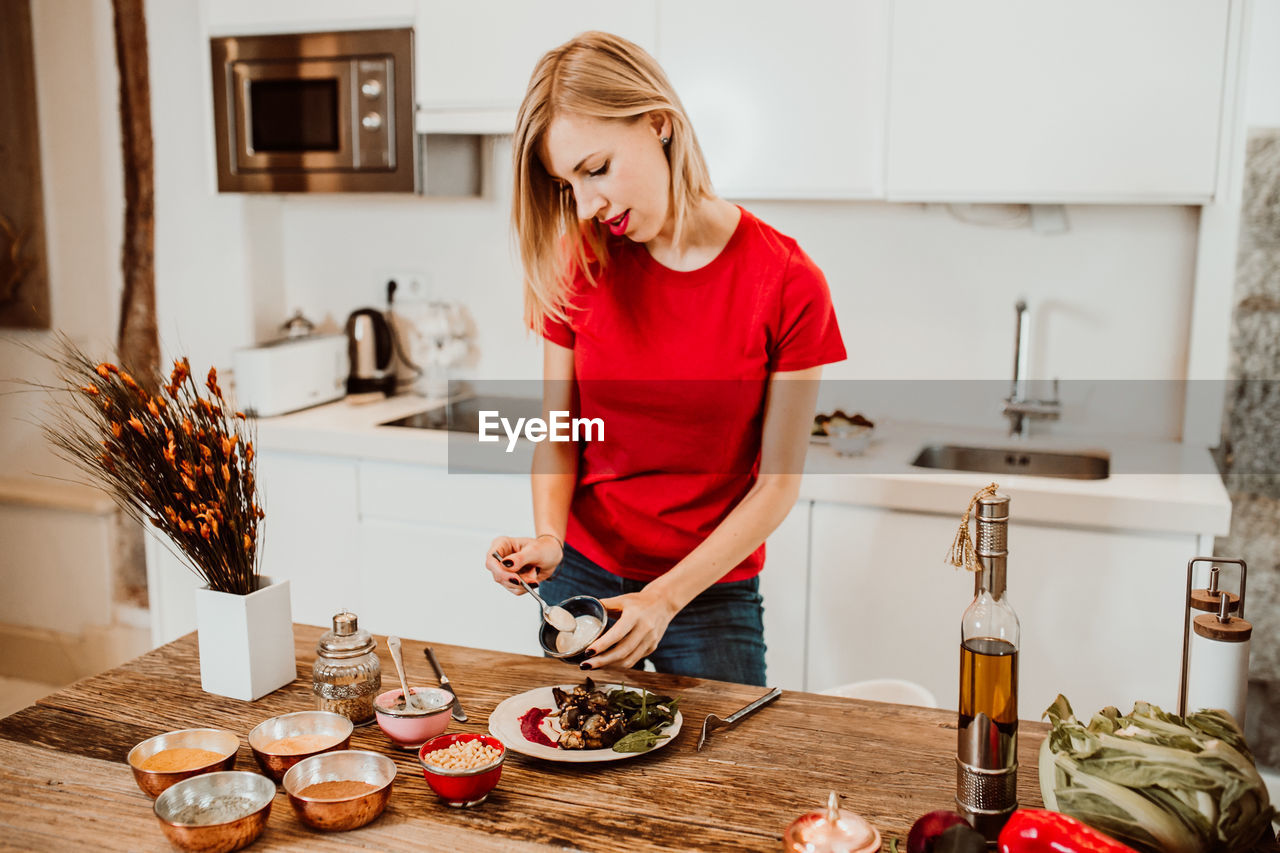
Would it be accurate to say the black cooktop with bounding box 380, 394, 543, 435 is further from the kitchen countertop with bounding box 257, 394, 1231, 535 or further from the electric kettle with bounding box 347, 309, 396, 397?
the electric kettle with bounding box 347, 309, 396, 397

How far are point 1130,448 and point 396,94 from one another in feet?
6.57

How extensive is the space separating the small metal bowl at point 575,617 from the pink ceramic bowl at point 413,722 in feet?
0.47

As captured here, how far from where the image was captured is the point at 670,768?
120 centimetres

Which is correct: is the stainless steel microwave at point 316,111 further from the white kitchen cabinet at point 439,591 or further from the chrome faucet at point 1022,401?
the chrome faucet at point 1022,401

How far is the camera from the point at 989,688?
40.6 inches

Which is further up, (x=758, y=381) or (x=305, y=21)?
(x=305, y=21)

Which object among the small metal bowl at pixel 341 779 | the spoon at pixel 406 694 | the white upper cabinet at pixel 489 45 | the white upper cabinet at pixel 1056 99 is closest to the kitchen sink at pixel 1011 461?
the white upper cabinet at pixel 1056 99

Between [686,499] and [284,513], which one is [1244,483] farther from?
[284,513]

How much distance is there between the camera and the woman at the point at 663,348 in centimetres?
158

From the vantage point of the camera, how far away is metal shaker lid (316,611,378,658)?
4.24 feet

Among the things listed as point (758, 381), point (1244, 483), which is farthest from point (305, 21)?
point (1244, 483)

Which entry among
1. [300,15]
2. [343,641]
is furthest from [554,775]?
[300,15]

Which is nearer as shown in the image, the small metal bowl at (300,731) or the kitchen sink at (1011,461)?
the small metal bowl at (300,731)

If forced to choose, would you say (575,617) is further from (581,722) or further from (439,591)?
(439,591)
